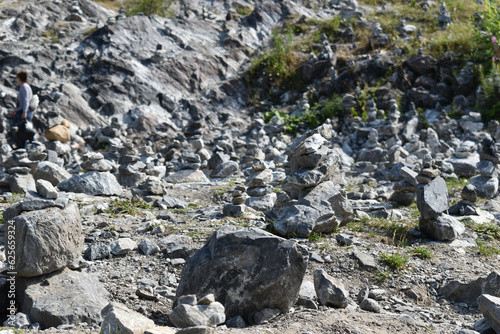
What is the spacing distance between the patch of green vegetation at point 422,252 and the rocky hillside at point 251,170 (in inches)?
0.8

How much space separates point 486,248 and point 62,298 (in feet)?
13.9

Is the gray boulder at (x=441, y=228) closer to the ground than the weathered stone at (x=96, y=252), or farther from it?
farther from it

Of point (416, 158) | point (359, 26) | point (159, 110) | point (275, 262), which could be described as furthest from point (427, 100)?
point (275, 262)

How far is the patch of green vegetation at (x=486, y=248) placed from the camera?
196 inches

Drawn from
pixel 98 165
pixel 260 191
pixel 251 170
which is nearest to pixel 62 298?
pixel 260 191

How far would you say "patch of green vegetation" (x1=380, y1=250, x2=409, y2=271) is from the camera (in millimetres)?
Result: 4523

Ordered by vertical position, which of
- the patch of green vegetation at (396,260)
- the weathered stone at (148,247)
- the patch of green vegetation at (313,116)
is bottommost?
the patch of green vegetation at (313,116)

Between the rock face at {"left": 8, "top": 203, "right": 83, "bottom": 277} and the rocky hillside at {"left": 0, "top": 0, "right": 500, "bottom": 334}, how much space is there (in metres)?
0.02

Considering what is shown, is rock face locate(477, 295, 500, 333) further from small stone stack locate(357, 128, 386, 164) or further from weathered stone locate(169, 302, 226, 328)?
small stone stack locate(357, 128, 386, 164)

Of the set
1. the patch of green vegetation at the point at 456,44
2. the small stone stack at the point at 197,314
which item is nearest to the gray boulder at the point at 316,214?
the small stone stack at the point at 197,314

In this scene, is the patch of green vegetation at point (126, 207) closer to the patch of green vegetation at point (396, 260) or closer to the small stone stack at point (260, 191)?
the small stone stack at point (260, 191)

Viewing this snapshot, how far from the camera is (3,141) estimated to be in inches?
455

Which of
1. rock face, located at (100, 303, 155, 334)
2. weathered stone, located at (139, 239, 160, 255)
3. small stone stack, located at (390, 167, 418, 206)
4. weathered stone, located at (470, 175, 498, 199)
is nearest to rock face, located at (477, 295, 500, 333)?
rock face, located at (100, 303, 155, 334)

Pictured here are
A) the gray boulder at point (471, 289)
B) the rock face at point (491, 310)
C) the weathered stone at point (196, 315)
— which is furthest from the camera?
the gray boulder at point (471, 289)
